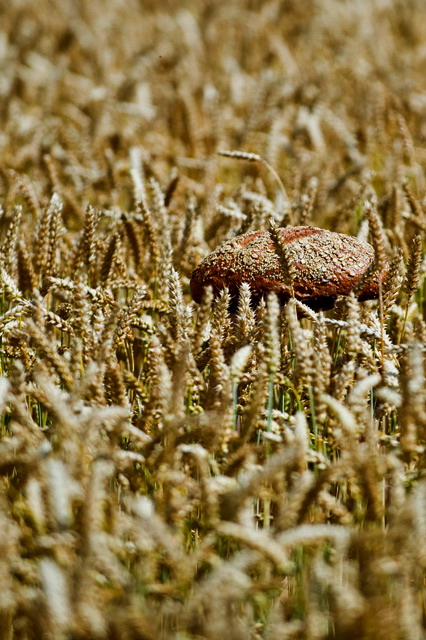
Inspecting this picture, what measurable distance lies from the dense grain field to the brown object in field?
0.17 ft

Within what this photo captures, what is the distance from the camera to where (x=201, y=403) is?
1.41 meters

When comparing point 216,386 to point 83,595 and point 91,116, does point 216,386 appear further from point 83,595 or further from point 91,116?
point 91,116

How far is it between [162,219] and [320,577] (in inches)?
46.2

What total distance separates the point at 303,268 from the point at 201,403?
14.0 inches

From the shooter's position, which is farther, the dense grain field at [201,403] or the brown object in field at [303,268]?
the brown object in field at [303,268]

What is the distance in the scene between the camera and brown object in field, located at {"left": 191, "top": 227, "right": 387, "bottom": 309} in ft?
5.10

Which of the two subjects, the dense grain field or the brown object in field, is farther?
the brown object in field

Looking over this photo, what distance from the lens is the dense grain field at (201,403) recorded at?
943 mm

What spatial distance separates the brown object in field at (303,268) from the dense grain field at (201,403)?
0.05 m

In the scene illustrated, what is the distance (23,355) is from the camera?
158cm

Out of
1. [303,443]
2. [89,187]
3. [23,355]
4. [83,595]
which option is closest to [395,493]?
[303,443]

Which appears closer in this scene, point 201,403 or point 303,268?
point 201,403

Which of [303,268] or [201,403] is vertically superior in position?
[303,268]

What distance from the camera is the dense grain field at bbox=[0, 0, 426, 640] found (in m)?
0.94
